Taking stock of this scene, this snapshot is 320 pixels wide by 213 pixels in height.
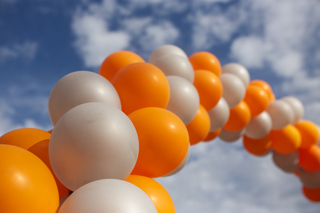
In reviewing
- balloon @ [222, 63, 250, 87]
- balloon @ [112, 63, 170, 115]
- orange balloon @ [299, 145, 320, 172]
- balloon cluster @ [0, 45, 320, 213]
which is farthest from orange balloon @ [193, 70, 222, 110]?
orange balloon @ [299, 145, 320, 172]

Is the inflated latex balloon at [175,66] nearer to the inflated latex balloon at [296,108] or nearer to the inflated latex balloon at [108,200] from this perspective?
the inflated latex balloon at [108,200]

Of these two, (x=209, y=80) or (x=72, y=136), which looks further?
(x=209, y=80)

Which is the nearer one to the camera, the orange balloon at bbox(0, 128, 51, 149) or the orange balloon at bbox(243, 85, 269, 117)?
the orange balloon at bbox(0, 128, 51, 149)

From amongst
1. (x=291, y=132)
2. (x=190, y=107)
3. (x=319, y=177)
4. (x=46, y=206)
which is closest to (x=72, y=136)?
(x=46, y=206)

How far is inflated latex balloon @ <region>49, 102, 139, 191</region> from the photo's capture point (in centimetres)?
157

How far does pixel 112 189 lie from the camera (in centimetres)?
140

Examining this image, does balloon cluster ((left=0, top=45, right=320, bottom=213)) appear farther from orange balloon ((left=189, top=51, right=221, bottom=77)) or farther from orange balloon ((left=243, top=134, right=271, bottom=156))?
orange balloon ((left=243, top=134, right=271, bottom=156))

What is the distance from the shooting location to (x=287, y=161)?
4930 mm

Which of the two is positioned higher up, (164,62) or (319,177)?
(164,62)

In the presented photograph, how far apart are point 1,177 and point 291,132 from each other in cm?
458

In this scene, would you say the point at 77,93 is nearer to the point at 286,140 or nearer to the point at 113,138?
the point at 113,138

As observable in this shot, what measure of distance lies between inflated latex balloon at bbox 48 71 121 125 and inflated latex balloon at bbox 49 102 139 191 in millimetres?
414

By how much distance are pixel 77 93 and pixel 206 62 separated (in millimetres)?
2368

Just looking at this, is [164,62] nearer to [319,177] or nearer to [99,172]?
[99,172]
